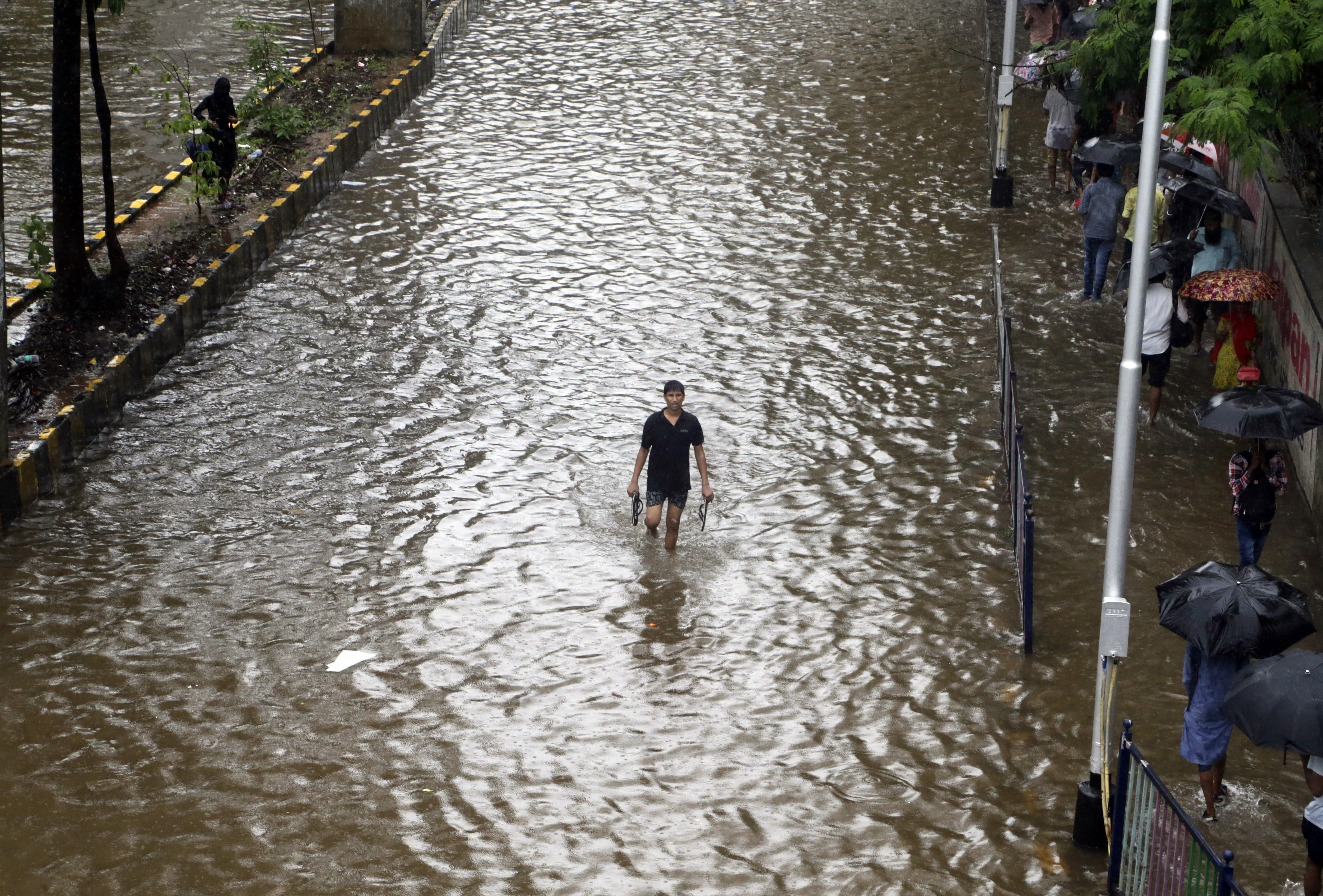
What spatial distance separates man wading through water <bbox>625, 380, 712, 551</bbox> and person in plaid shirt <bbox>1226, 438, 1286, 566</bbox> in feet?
13.6

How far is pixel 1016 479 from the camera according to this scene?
11.8m

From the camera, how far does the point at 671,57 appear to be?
27.8 meters

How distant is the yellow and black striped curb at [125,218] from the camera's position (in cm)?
1582

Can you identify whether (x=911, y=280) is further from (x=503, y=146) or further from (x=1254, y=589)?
(x=1254, y=589)

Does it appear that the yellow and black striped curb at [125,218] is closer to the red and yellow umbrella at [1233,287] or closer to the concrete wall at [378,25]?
the concrete wall at [378,25]

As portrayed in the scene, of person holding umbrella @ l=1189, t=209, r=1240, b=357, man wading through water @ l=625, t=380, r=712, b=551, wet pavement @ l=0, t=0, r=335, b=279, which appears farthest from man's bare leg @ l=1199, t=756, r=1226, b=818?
wet pavement @ l=0, t=0, r=335, b=279

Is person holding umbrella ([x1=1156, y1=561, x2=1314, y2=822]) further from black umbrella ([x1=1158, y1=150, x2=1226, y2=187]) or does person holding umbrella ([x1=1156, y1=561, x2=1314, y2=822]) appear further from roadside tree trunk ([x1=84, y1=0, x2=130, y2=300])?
roadside tree trunk ([x1=84, y1=0, x2=130, y2=300])

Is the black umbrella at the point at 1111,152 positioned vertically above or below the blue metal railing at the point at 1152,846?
above

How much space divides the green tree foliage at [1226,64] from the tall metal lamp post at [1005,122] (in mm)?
3989

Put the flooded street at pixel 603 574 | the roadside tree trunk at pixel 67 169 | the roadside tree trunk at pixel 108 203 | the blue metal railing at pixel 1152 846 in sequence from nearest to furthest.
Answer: the blue metal railing at pixel 1152 846 < the flooded street at pixel 603 574 < the roadside tree trunk at pixel 67 169 < the roadside tree trunk at pixel 108 203

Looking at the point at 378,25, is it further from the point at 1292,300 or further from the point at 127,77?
the point at 1292,300

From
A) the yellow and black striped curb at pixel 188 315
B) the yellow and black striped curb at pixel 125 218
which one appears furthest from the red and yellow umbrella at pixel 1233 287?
the yellow and black striped curb at pixel 125 218

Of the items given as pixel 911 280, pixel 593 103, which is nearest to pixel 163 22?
pixel 593 103

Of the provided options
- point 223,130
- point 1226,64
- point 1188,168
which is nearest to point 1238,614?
point 1226,64
